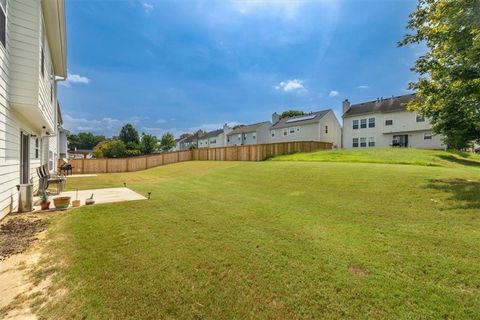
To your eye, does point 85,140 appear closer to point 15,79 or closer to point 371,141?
point 371,141

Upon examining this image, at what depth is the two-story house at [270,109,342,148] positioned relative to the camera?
30.8m

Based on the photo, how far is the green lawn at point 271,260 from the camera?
2473mm

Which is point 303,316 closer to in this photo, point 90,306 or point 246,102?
point 90,306

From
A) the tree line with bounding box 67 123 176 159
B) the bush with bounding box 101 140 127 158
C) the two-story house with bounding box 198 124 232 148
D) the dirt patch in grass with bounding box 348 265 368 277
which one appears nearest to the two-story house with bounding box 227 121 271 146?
the two-story house with bounding box 198 124 232 148

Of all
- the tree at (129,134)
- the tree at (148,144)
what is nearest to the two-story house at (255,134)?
the tree at (148,144)

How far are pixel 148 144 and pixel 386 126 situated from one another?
45.2 meters

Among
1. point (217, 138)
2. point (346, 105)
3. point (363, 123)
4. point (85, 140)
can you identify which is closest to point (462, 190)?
point (363, 123)

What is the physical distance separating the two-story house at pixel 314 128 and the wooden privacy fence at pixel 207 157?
2.71 meters

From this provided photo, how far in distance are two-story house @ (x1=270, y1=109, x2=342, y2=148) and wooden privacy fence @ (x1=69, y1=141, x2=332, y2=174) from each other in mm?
2714

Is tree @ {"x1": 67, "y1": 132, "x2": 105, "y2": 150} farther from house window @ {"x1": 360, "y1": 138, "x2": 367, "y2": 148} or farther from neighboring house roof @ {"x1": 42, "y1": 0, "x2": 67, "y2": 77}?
house window @ {"x1": 360, "y1": 138, "x2": 367, "y2": 148}

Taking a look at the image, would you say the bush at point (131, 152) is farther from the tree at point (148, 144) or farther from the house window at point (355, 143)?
the house window at point (355, 143)

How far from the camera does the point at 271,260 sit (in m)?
3.47

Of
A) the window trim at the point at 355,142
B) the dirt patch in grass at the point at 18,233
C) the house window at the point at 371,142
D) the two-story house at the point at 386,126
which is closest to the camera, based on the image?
the dirt patch in grass at the point at 18,233

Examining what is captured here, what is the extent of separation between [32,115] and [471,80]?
14.1 meters
